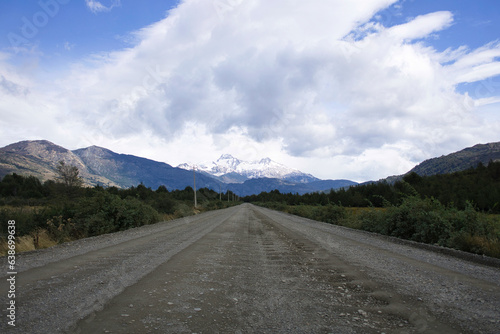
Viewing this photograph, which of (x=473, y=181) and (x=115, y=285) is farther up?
(x=473, y=181)

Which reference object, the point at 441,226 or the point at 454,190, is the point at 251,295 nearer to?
the point at 441,226

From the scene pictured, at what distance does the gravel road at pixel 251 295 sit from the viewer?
3525 millimetres

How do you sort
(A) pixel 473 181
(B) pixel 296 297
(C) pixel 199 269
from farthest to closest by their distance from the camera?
(A) pixel 473 181 < (C) pixel 199 269 < (B) pixel 296 297

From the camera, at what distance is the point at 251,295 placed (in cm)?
471

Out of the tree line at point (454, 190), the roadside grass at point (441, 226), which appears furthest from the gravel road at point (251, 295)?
the tree line at point (454, 190)

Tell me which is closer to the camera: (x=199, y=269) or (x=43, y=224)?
(x=199, y=269)

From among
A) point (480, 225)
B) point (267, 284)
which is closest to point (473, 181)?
point (480, 225)

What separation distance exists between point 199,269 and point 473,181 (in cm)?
7226

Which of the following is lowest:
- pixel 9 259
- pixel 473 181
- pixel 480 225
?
pixel 9 259

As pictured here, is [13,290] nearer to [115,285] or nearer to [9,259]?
[115,285]

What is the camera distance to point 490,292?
5.07 meters

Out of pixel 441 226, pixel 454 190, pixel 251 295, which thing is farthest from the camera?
pixel 454 190

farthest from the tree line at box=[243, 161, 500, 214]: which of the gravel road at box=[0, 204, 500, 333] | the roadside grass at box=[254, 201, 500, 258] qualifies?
the gravel road at box=[0, 204, 500, 333]

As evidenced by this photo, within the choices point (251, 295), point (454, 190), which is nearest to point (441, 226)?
point (251, 295)
